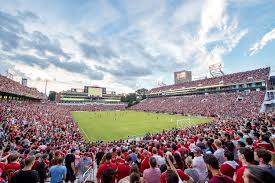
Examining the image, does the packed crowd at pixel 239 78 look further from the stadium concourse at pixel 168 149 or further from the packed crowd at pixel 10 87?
the packed crowd at pixel 10 87

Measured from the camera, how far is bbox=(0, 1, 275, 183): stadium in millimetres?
4086

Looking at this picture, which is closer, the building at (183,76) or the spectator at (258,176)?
the spectator at (258,176)

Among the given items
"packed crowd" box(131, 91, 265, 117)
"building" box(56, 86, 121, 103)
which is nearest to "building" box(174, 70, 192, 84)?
"packed crowd" box(131, 91, 265, 117)

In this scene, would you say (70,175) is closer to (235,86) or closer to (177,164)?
(177,164)

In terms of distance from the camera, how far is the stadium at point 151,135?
13.4 feet

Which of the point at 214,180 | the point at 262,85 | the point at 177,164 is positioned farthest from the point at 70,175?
the point at 262,85

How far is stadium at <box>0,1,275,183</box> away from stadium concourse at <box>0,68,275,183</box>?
0.02 metres

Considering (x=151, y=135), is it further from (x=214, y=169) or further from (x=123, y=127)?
(x=214, y=169)

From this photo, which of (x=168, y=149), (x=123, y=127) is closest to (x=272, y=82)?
(x=123, y=127)

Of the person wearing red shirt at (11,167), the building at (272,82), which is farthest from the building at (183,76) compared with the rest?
the person wearing red shirt at (11,167)

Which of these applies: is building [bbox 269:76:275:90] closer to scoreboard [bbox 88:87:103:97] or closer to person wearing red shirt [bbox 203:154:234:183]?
person wearing red shirt [bbox 203:154:234:183]

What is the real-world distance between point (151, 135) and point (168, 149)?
1663cm

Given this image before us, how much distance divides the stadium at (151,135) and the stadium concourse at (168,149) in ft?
0.06

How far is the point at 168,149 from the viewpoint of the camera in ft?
25.7
